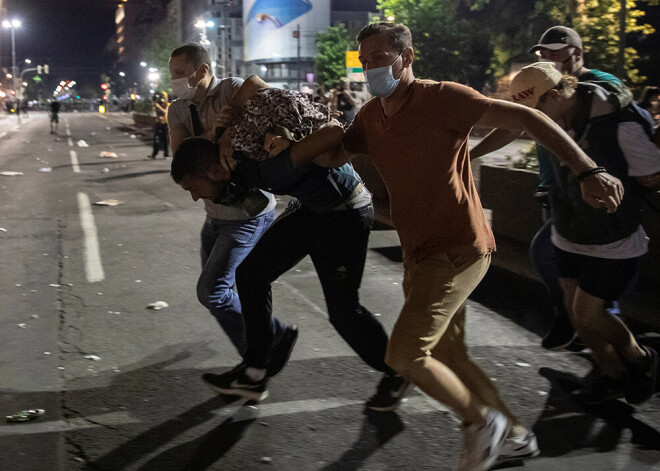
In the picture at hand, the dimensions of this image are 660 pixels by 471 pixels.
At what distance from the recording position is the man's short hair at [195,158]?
3297 mm

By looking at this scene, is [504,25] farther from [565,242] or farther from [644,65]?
[565,242]

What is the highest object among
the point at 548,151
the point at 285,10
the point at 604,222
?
the point at 285,10

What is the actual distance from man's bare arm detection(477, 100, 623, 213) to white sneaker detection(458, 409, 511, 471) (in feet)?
3.20

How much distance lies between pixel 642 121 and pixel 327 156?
158cm

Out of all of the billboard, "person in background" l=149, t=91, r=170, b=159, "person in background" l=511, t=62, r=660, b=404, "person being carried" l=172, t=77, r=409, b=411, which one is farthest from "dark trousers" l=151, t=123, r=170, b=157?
the billboard

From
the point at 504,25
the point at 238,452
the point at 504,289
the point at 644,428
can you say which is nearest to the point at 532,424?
the point at 644,428

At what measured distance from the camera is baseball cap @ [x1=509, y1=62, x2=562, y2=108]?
3.40 metres

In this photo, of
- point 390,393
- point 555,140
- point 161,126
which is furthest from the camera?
point 161,126

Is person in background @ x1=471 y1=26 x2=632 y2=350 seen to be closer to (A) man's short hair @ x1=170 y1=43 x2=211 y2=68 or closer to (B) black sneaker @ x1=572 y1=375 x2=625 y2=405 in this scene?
(B) black sneaker @ x1=572 y1=375 x2=625 y2=405

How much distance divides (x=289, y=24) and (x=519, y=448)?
120 meters

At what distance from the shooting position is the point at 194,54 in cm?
412

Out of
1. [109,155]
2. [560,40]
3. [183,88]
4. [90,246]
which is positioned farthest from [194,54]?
[109,155]

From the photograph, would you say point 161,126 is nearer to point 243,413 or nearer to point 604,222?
point 243,413

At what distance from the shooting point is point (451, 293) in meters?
2.97
